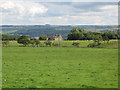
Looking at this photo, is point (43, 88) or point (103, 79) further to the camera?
point (103, 79)

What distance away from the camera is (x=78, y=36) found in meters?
131

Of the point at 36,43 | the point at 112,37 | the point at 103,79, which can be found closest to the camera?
the point at 103,79

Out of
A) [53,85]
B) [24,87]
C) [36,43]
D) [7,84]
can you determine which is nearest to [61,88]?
[53,85]

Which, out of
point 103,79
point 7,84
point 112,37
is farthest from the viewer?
point 112,37

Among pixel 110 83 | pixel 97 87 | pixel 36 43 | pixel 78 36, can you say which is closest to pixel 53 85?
pixel 97 87

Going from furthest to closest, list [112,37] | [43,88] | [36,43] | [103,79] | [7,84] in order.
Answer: [112,37] → [36,43] → [103,79] → [7,84] → [43,88]

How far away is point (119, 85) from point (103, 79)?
2.63 m

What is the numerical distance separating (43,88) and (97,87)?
3295 mm

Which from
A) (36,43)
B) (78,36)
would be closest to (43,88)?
(36,43)

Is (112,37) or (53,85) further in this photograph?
(112,37)

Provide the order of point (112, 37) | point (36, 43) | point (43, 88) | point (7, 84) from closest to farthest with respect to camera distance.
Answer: point (43, 88) < point (7, 84) < point (36, 43) < point (112, 37)

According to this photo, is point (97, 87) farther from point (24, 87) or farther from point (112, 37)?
point (112, 37)

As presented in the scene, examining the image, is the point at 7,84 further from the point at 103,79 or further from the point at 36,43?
the point at 36,43

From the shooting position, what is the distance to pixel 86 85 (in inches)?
575
